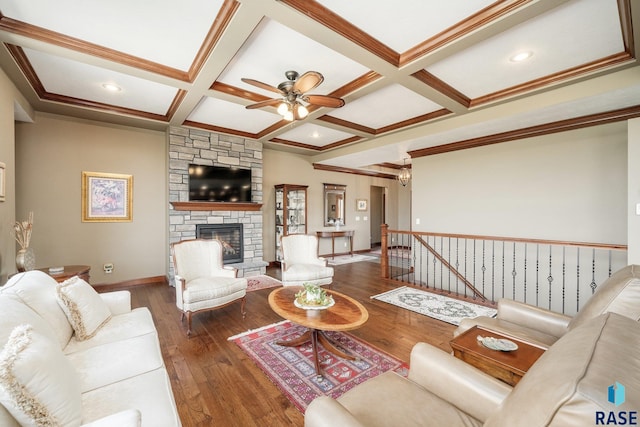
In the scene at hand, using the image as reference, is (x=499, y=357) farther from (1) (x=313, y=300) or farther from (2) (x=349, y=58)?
(2) (x=349, y=58)

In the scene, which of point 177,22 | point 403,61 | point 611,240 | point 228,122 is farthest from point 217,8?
point 611,240

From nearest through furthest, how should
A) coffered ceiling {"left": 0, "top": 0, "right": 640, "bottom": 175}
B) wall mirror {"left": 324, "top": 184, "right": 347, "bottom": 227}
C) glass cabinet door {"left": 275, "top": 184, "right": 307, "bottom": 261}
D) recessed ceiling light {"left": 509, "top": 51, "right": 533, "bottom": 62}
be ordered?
coffered ceiling {"left": 0, "top": 0, "right": 640, "bottom": 175}, recessed ceiling light {"left": 509, "top": 51, "right": 533, "bottom": 62}, glass cabinet door {"left": 275, "top": 184, "right": 307, "bottom": 261}, wall mirror {"left": 324, "top": 184, "right": 347, "bottom": 227}

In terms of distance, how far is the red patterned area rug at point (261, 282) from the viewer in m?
4.64

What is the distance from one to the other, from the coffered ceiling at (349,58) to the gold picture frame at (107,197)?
0.98m

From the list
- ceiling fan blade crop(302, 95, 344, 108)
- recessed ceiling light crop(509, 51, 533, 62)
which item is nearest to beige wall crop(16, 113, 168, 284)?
ceiling fan blade crop(302, 95, 344, 108)

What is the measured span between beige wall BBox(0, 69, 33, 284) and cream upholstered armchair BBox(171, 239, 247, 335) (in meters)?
1.64

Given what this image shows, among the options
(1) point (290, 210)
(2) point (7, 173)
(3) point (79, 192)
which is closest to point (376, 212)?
(1) point (290, 210)

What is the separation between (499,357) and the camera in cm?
152

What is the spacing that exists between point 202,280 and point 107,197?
2717 millimetres

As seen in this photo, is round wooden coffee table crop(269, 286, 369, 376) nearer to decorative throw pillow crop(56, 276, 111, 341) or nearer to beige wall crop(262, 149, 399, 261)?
decorative throw pillow crop(56, 276, 111, 341)

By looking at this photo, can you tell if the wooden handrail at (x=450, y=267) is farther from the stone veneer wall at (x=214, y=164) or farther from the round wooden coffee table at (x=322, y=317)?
the stone veneer wall at (x=214, y=164)

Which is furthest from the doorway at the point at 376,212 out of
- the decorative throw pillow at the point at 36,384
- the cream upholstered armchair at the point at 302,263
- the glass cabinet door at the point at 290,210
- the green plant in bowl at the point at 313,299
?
the decorative throw pillow at the point at 36,384

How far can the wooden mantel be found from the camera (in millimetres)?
4758

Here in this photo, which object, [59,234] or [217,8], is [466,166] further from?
[59,234]
